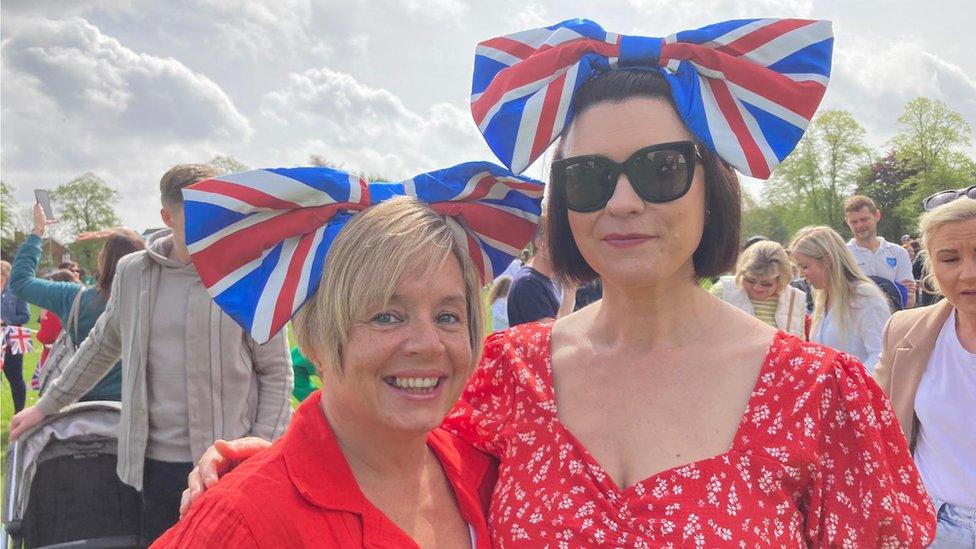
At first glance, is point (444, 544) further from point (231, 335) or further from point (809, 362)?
point (231, 335)

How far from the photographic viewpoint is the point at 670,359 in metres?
1.87

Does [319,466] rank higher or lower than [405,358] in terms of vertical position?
lower

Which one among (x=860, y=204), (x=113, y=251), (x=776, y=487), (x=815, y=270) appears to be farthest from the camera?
(x=860, y=204)

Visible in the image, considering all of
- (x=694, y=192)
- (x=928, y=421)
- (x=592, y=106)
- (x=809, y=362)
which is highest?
(x=592, y=106)

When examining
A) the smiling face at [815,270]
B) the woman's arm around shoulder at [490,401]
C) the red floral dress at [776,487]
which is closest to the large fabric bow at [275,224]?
the woman's arm around shoulder at [490,401]

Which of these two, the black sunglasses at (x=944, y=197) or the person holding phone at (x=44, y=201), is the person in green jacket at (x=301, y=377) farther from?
the black sunglasses at (x=944, y=197)

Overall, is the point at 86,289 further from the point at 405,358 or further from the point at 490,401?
the point at 405,358

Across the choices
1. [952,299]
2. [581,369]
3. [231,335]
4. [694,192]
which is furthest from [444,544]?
[952,299]

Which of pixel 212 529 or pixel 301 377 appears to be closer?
pixel 212 529

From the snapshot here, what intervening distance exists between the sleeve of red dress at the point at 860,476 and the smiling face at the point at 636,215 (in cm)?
45

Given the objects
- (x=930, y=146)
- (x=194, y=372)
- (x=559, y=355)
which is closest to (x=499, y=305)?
(x=194, y=372)

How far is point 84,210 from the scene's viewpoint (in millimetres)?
64062

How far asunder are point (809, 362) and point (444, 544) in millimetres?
934

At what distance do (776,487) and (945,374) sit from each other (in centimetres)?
186
